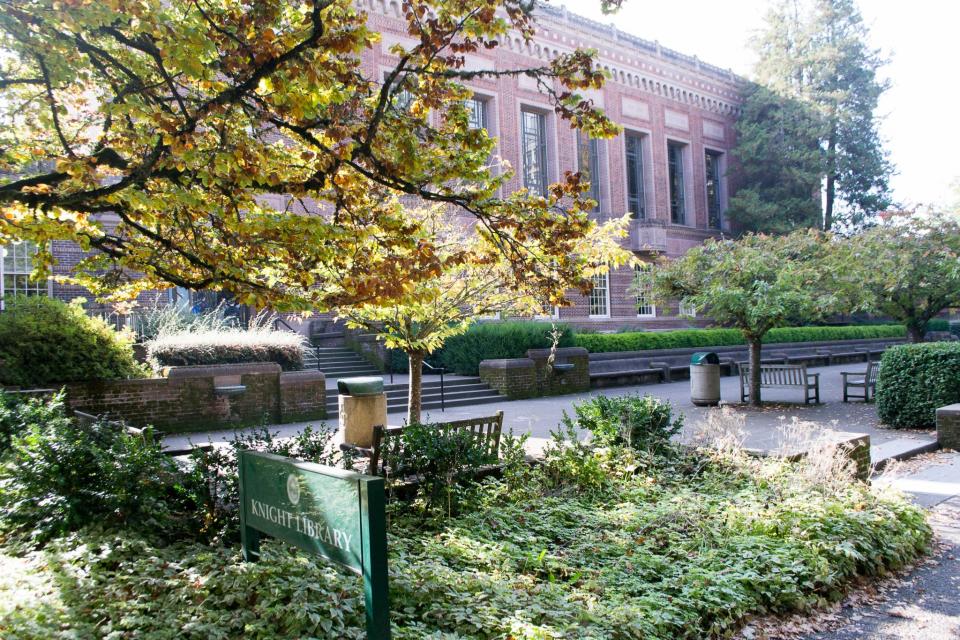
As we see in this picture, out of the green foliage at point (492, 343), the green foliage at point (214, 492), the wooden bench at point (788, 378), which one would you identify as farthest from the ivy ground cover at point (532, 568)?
the green foliage at point (492, 343)

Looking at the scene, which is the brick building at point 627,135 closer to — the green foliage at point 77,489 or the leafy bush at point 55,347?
the leafy bush at point 55,347

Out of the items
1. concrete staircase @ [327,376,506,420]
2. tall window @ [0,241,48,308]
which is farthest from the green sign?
tall window @ [0,241,48,308]

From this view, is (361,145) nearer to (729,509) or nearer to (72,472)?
(72,472)

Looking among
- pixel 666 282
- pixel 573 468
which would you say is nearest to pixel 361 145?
pixel 573 468

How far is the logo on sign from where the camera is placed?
3.64 meters

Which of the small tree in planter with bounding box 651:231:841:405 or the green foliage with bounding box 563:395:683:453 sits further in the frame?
the small tree in planter with bounding box 651:231:841:405

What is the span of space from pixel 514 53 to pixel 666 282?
1652cm

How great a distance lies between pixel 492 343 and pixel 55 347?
10240 mm

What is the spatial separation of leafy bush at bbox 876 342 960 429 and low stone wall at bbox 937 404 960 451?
3.93 ft

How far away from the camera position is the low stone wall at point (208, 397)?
11.7m

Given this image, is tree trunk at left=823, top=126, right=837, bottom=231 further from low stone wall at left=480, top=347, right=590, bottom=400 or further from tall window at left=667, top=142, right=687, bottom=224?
low stone wall at left=480, top=347, right=590, bottom=400

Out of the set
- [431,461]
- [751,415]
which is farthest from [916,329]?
[431,461]

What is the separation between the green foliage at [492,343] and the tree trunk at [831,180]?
84.2ft

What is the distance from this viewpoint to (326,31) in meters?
5.71
